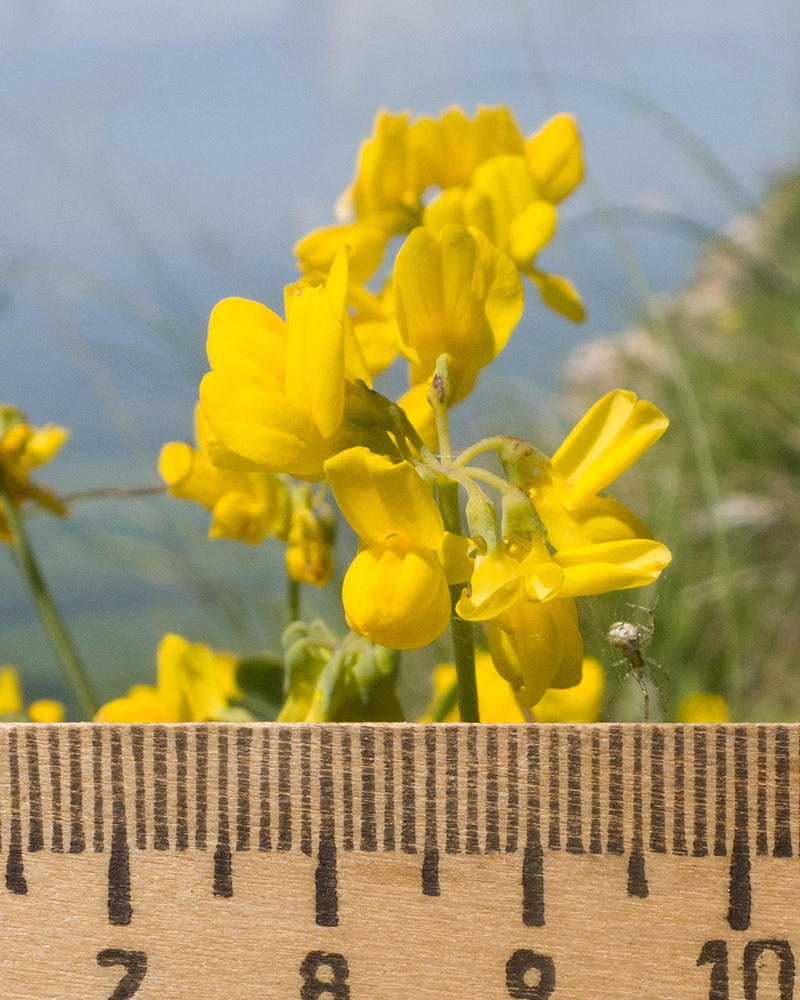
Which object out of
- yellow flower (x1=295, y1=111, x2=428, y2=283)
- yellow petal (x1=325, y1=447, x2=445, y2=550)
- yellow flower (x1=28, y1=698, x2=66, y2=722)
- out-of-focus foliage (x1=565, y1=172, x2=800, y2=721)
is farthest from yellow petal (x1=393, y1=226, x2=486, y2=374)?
out-of-focus foliage (x1=565, y1=172, x2=800, y2=721)

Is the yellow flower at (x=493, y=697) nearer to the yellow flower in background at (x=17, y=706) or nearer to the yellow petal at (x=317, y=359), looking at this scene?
the yellow petal at (x=317, y=359)

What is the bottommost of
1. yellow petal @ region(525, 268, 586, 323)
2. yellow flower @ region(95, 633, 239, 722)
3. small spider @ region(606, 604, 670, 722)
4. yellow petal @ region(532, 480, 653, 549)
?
yellow flower @ region(95, 633, 239, 722)

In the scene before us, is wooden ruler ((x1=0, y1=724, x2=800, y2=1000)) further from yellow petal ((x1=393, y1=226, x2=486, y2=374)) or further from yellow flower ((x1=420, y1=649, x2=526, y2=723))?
yellow petal ((x1=393, y1=226, x2=486, y2=374))

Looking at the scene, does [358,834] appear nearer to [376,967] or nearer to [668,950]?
[376,967]

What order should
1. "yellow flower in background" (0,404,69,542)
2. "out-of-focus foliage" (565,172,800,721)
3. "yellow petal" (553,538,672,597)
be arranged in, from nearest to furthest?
"yellow petal" (553,538,672,597) < "yellow flower in background" (0,404,69,542) < "out-of-focus foliage" (565,172,800,721)

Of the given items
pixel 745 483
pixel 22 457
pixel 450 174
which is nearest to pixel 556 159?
pixel 450 174

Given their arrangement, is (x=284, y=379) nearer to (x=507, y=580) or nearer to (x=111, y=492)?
(x=507, y=580)

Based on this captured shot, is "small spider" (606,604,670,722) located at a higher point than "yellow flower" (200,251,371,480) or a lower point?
A: lower
